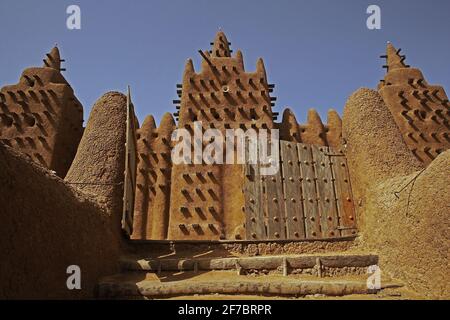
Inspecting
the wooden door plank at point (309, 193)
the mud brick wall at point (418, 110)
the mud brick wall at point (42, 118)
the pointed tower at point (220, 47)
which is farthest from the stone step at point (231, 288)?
the pointed tower at point (220, 47)

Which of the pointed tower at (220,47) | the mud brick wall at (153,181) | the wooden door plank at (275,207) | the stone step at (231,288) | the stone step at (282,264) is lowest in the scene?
the stone step at (231,288)

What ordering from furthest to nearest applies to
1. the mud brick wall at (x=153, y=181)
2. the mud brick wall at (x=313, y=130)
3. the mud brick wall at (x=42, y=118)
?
the mud brick wall at (x=313, y=130), the mud brick wall at (x=153, y=181), the mud brick wall at (x=42, y=118)

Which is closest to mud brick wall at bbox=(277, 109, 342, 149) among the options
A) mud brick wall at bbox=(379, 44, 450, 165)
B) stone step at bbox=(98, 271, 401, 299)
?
mud brick wall at bbox=(379, 44, 450, 165)

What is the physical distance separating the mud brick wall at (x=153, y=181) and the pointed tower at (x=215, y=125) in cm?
165

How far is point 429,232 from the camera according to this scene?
612 cm

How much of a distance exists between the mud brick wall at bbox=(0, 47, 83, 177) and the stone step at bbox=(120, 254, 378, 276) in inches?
336

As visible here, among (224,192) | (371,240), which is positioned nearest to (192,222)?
(224,192)

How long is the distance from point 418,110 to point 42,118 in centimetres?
1587

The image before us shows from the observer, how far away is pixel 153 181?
666 inches

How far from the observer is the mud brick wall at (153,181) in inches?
635

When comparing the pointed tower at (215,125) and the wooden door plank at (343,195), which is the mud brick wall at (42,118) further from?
the wooden door plank at (343,195)

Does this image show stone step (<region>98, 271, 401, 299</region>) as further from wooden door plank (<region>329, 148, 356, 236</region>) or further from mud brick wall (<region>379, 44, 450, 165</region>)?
mud brick wall (<region>379, 44, 450, 165</region>)

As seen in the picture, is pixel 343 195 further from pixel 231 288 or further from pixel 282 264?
pixel 231 288

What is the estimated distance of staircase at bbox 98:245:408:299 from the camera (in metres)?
6.50
